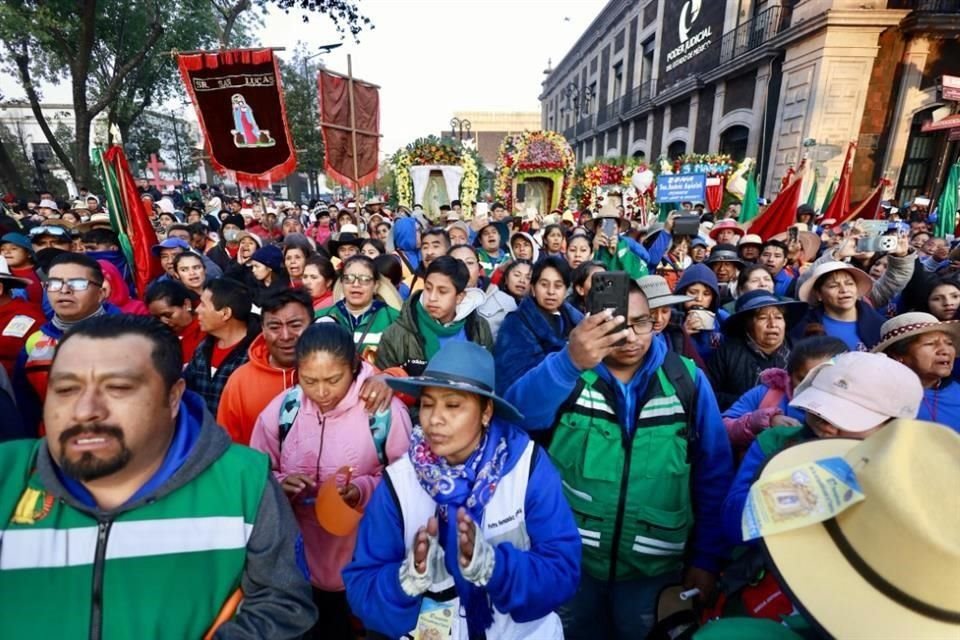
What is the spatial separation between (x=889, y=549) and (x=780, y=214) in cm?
786

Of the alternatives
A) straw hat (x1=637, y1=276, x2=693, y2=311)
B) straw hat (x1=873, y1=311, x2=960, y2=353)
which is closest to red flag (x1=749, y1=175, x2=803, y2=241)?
straw hat (x1=873, y1=311, x2=960, y2=353)

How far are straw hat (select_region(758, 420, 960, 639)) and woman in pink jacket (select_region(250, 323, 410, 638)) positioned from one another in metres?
1.48

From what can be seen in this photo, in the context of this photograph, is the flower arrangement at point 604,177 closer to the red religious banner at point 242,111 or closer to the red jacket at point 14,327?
the red religious banner at point 242,111

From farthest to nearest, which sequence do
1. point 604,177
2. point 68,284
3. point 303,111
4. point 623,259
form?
point 303,111, point 604,177, point 623,259, point 68,284

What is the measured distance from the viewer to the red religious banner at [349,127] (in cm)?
652

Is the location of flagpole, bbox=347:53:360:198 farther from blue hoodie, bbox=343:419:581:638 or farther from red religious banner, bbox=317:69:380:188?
blue hoodie, bbox=343:419:581:638

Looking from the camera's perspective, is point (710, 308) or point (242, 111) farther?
point (242, 111)

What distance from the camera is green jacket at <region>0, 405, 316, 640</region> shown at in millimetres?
1241

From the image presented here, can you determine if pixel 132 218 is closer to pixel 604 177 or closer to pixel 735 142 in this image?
pixel 604 177

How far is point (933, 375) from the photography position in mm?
2404

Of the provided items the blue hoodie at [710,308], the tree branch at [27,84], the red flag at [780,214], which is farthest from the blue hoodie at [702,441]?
the tree branch at [27,84]

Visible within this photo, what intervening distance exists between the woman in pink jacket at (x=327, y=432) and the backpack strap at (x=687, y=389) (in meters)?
1.22

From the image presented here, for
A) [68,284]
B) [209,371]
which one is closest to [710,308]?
[209,371]

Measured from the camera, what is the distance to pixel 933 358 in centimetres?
236
